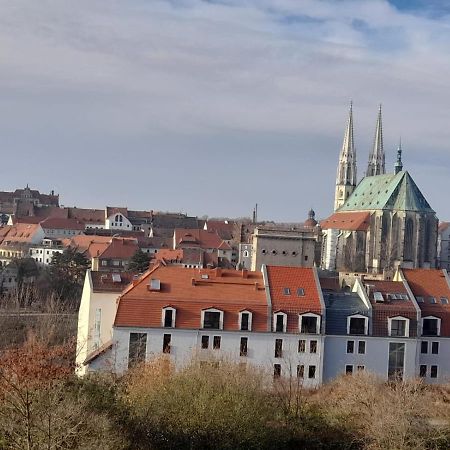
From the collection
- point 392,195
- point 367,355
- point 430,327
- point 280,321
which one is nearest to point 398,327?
point 430,327

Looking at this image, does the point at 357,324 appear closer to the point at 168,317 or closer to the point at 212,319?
the point at 212,319

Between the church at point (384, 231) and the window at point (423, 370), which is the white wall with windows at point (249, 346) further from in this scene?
the church at point (384, 231)

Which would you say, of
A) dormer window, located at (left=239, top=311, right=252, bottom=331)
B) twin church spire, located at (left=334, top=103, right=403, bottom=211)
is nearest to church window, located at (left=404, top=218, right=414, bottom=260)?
twin church spire, located at (left=334, top=103, right=403, bottom=211)

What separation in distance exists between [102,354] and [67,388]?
18.7m

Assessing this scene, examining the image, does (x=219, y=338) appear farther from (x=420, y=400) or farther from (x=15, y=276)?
(x=15, y=276)

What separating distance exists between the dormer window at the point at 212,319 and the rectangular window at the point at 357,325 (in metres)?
7.91

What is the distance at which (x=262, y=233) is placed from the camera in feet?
275

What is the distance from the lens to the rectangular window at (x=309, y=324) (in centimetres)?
4736

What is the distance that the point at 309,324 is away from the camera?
47.5 meters

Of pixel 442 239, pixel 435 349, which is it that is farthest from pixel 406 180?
pixel 435 349

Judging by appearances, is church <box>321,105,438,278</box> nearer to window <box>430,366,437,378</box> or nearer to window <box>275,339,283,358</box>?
window <box>430,366,437,378</box>

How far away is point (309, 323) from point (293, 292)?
2.47 meters

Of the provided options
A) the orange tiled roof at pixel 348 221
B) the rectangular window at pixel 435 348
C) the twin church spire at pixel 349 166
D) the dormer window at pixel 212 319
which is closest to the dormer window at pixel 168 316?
the dormer window at pixel 212 319

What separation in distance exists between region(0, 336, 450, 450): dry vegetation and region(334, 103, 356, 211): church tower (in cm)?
14001
